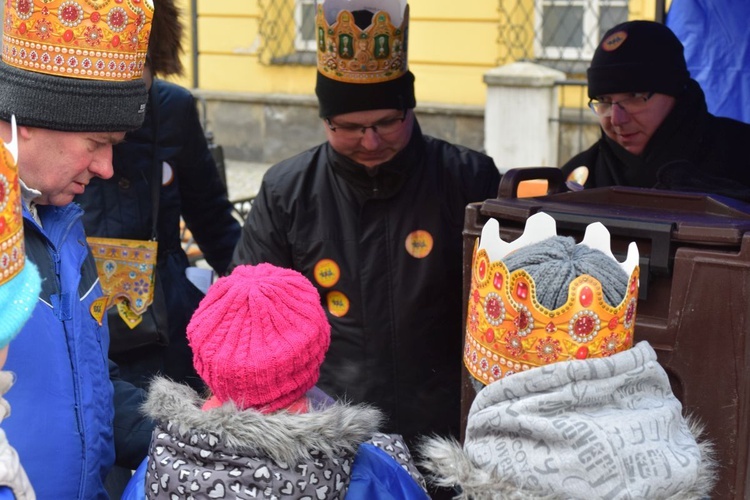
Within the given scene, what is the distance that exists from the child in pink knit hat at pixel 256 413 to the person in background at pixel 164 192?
3.50 ft

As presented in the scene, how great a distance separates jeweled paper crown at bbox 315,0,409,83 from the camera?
2.72m

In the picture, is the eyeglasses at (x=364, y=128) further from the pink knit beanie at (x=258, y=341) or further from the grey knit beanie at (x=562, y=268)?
the grey knit beanie at (x=562, y=268)

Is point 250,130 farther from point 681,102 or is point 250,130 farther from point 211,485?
point 211,485

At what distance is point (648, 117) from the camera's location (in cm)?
297

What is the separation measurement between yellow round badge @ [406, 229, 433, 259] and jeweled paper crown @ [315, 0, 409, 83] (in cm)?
43

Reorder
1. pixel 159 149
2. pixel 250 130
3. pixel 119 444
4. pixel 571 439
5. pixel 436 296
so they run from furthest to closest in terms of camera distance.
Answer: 1. pixel 250 130
2. pixel 159 149
3. pixel 436 296
4. pixel 119 444
5. pixel 571 439

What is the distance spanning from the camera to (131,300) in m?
2.67

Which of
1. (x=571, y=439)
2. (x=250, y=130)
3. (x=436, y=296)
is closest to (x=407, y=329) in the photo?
(x=436, y=296)

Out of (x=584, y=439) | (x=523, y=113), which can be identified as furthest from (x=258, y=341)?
(x=523, y=113)

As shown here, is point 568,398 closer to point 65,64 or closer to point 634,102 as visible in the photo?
point 65,64

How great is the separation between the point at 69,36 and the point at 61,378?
0.64 metres

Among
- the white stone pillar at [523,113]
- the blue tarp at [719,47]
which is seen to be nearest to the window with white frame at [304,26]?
the white stone pillar at [523,113]

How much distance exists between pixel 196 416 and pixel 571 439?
61 centimetres

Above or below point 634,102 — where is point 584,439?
below
